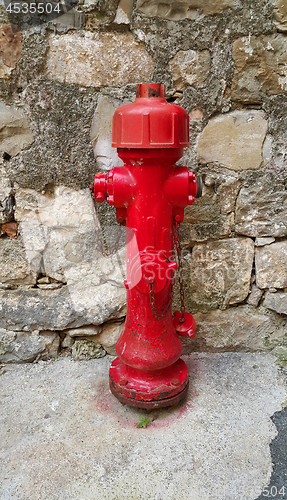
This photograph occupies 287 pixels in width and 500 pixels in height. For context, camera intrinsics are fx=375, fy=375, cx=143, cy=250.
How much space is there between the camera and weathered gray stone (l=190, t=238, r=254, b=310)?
213 cm

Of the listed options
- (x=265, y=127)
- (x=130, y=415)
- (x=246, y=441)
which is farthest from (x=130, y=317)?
(x=265, y=127)

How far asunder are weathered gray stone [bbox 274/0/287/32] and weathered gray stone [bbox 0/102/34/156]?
4.36ft

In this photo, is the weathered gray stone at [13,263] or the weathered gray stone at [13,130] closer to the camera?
the weathered gray stone at [13,130]

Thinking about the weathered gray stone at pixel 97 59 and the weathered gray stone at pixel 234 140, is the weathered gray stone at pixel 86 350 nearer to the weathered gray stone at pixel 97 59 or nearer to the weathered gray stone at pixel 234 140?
the weathered gray stone at pixel 234 140

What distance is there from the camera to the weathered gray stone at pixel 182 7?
1.79 meters

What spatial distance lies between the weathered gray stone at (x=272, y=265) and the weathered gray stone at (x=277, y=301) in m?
0.06

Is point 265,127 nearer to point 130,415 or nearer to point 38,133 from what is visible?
point 38,133

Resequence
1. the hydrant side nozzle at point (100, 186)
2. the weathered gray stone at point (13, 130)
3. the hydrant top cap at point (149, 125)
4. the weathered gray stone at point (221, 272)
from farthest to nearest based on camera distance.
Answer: the weathered gray stone at point (221, 272)
the weathered gray stone at point (13, 130)
the hydrant side nozzle at point (100, 186)
the hydrant top cap at point (149, 125)

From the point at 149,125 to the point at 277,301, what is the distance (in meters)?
1.32

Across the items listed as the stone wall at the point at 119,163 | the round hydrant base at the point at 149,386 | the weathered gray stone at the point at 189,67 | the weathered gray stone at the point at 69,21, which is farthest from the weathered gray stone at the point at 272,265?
the weathered gray stone at the point at 69,21

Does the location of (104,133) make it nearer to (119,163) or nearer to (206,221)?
(119,163)

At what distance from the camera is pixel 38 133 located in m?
1.93

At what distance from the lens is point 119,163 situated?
1.98 meters

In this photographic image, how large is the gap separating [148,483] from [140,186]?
1230 mm
